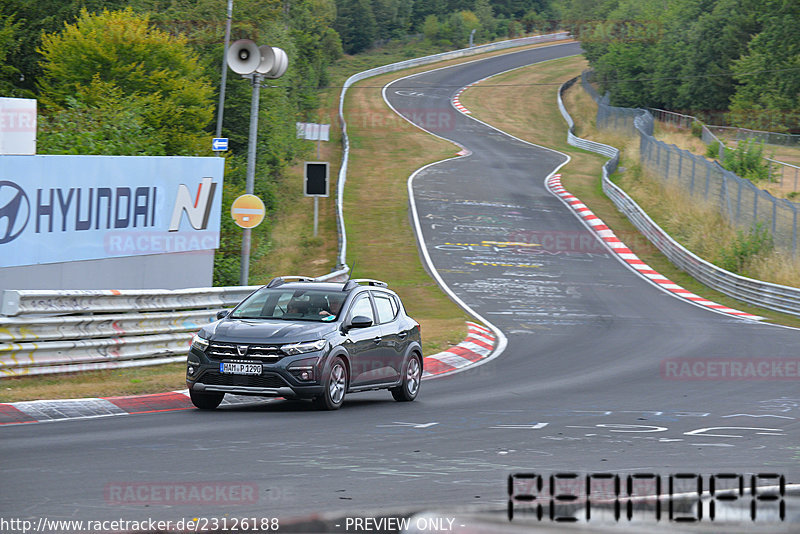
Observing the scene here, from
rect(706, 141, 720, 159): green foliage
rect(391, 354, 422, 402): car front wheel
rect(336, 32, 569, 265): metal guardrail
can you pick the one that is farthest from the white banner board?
rect(706, 141, 720, 159): green foliage

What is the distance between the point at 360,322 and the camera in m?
13.6

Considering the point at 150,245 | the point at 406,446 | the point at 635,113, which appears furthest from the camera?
the point at 635,113

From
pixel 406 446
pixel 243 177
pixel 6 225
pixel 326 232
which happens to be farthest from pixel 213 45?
pixel 406 446

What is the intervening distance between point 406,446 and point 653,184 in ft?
141

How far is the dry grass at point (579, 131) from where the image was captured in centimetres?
3816

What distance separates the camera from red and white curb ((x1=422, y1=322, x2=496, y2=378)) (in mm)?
19547

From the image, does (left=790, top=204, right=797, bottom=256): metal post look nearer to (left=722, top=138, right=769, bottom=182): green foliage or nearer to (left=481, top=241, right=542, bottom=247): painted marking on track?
(left=481, top=241, right=542, bottom=247): painted marking on track

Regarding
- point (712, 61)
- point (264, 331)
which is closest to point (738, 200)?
point (264, 331)

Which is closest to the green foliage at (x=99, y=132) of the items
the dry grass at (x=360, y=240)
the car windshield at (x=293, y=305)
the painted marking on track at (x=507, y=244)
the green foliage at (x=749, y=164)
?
the dry grass at (x=360, y=240)

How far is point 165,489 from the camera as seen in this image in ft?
25.2

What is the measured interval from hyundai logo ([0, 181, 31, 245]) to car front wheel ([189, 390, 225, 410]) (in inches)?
161

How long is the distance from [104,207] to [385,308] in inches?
210

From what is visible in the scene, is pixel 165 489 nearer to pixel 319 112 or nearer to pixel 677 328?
pixel 677 328

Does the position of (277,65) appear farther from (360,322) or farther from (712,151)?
(712,151)
